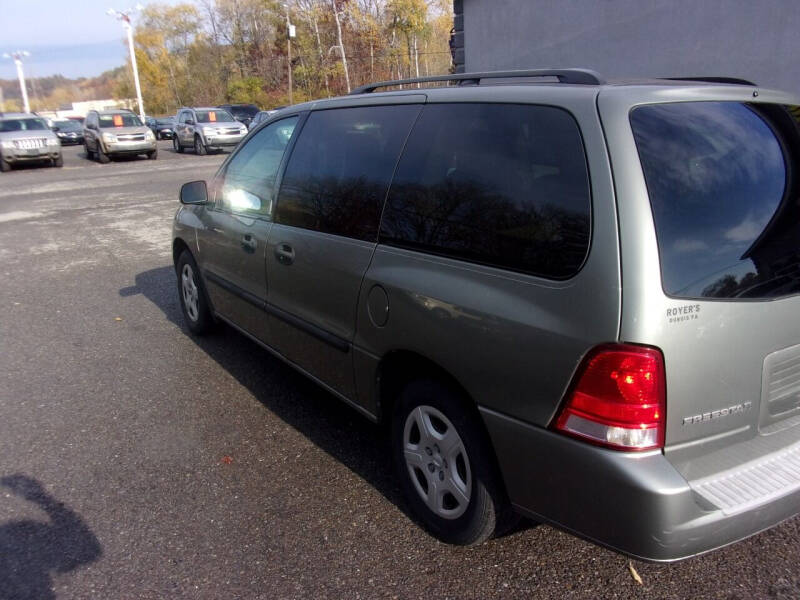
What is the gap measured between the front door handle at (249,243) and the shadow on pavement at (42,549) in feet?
5.59

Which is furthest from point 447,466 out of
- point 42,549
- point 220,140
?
point 220,140

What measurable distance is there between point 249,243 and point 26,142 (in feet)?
71.6

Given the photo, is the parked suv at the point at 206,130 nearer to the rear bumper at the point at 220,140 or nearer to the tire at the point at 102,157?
the rear bumper at the point at 220,140

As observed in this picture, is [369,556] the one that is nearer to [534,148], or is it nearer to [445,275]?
[445,275]

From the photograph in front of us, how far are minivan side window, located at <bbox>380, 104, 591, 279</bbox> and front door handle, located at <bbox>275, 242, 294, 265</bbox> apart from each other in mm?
794

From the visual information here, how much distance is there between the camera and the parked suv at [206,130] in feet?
85.5

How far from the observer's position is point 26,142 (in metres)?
21.7

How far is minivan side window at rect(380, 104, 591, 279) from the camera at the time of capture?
7.01 feet

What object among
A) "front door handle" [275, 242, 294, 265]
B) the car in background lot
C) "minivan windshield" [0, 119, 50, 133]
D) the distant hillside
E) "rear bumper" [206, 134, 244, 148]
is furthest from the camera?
the distant hillside

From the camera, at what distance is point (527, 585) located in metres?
2.49

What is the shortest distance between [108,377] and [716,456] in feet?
13.3

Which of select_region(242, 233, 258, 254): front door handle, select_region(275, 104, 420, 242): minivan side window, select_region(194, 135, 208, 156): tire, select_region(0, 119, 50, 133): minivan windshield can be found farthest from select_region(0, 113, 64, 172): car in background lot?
select_region(275, 104, 420, 242): minivan side window

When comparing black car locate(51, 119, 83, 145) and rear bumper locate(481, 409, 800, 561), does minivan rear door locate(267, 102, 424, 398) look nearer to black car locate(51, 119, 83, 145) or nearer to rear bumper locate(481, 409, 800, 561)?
rear bumper locate(481, 409, 800, 561)

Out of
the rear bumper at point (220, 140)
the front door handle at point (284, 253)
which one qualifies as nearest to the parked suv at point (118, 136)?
the rear bumper at point (220, 140)
